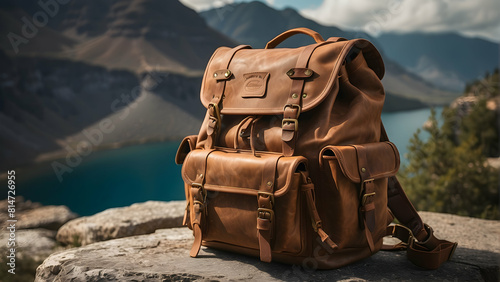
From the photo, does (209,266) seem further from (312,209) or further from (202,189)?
(312,209)

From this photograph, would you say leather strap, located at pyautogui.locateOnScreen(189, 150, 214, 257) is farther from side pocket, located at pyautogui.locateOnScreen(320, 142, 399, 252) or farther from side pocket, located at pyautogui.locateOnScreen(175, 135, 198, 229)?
side pocket, located at pyautogui.locateOnScreen(320, 142, 399, 252)

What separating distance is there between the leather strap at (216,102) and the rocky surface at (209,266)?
75 cm

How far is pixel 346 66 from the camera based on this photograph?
2.51 m

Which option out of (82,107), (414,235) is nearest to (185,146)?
(414,235)

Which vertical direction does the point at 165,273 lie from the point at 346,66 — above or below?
below

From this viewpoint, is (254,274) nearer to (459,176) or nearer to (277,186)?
(277,186)

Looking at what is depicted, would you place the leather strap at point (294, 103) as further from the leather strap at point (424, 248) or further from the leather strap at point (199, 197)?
the leather strap at point (424, 248)

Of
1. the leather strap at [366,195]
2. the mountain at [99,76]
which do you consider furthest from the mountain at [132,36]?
the leather strap at [366,195]

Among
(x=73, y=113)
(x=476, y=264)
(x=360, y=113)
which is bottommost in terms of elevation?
(x=73, y=113)

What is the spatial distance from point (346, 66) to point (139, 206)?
A: 3759mm

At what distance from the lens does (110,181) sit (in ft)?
118

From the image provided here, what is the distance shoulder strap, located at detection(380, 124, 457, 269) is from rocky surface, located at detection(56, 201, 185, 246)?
276 cm

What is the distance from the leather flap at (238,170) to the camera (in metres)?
2.16

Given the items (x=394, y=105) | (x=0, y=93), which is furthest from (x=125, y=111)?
(x=394, y=105)
